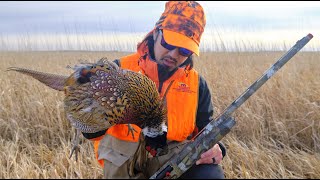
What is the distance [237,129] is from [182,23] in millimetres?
2247

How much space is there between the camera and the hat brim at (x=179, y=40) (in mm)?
2410

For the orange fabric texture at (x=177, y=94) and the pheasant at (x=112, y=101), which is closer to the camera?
the pheasant at (x=112, y=101)

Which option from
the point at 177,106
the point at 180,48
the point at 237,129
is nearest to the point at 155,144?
the point at 177,106

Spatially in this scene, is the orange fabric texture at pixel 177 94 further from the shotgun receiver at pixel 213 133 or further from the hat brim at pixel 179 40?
the shotgun receiver at pixel 213 133

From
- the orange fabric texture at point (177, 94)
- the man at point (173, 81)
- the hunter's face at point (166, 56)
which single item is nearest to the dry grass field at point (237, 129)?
the man at point (173, 81)

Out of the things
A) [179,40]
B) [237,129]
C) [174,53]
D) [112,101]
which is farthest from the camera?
[237,129]

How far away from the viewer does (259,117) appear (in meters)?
4.38

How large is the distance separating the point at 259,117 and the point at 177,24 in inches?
92.2

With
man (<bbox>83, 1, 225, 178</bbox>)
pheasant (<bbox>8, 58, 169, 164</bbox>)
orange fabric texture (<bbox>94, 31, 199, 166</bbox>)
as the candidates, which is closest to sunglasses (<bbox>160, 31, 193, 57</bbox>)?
man (<bbox>83, 1, 225, 178</bbox>)

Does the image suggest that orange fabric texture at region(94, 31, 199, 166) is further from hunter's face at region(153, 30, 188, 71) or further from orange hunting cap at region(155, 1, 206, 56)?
orange hunting cap at region(155, 1, 206, 56)

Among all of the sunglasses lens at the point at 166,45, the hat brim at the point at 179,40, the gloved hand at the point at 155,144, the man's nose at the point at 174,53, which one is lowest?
Result: the gloved hand at the point at 155,144

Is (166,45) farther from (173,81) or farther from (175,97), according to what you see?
(175,97)

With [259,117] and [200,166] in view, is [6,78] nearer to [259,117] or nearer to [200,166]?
[259,117]

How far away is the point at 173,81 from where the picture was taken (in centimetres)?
254
